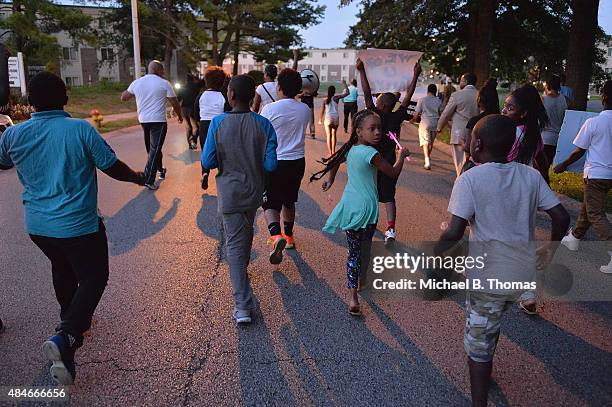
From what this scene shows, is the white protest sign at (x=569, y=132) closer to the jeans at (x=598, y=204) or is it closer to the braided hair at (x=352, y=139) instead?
the jeans at (x=598, y=204)

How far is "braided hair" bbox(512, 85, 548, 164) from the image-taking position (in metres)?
4.01

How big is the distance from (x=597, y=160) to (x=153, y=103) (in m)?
6.18

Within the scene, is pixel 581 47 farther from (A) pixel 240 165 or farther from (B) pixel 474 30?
(A) pixel 240 165

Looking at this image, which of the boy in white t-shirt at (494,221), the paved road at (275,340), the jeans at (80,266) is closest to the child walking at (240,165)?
the paved road at (275,340)

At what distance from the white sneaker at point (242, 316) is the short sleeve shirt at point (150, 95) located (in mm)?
5030

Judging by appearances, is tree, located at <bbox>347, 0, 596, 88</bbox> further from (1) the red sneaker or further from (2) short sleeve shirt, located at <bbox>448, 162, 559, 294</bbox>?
(2) short sleeve shirt, located at <bbox>448, 162, 559, 294</bbox>

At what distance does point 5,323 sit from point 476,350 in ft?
11.0

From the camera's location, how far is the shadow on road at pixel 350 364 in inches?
114

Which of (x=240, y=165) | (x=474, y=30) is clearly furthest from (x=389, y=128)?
(x=474, y=30)

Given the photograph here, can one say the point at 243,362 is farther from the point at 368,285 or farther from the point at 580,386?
the point at 580,386

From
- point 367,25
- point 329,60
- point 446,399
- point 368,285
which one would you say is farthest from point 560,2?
point 329,60

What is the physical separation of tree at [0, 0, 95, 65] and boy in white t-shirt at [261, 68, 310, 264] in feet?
76.3

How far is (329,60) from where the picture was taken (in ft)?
385

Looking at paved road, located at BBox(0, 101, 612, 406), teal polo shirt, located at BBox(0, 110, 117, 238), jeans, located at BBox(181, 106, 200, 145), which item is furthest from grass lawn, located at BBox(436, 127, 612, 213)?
jeans, located at BBox(181, 106, 200, 145)
